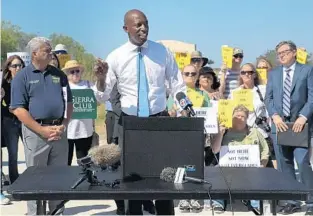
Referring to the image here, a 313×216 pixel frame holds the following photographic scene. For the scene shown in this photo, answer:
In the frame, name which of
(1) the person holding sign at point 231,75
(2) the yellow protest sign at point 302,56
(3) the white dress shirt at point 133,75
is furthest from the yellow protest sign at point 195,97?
(2) the yellow protest sign at point 302,56

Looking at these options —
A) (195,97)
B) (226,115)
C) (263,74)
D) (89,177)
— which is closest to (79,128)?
(195,97)

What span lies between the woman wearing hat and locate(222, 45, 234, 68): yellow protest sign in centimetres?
192

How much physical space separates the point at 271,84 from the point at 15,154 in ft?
10.4

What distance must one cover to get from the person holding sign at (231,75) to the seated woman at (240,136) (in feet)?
3.67

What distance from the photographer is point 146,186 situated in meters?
3.35

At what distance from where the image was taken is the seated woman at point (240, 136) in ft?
19.6

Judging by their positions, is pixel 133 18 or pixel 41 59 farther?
pixel 41 59

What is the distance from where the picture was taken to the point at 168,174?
11.4 ft

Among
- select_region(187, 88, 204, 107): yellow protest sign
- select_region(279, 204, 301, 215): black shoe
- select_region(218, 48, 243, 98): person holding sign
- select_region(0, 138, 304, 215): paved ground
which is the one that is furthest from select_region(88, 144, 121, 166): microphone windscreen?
select_region(218, 48, 243, 98): person holding sign

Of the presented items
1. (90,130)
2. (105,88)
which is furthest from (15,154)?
(105,88)

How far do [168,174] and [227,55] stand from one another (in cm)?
426

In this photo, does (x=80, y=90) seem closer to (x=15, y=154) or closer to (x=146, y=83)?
(x=15, y=154)

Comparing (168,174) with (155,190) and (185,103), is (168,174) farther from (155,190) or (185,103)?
(185,103)

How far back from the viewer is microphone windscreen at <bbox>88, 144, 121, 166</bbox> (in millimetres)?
3655
